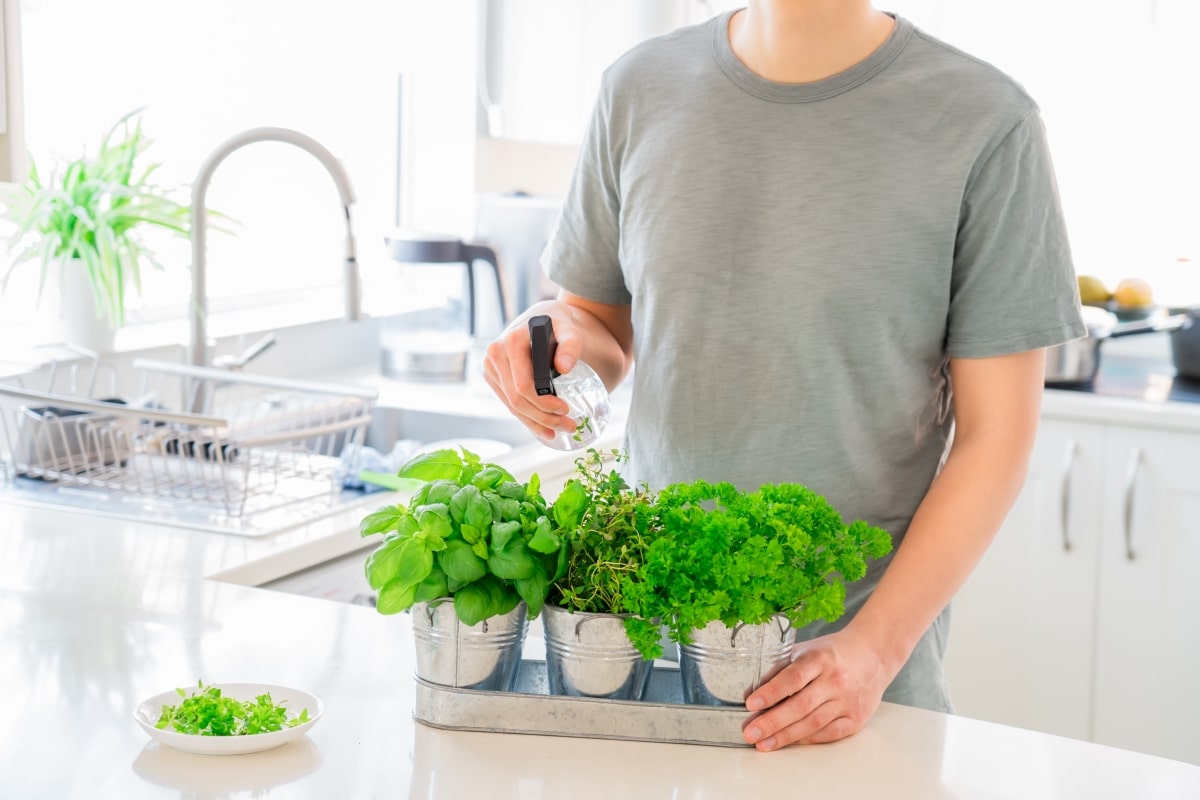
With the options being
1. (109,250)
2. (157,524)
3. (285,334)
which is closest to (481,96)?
(285,334)

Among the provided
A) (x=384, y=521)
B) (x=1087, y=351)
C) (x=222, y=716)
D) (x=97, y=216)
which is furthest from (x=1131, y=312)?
(x=222, y=716)

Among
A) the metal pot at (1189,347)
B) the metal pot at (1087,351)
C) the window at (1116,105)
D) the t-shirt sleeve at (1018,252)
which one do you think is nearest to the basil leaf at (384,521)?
the t-shirt sleeve at (1018,252)

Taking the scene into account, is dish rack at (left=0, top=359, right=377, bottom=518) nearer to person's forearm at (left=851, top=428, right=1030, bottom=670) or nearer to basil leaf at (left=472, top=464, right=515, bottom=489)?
basil leaf at (left=472, top=464, right=515, bottom=489)

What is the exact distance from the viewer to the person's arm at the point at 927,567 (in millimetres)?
965

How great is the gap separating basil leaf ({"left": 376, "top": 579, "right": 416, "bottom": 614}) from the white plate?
0.34 ft

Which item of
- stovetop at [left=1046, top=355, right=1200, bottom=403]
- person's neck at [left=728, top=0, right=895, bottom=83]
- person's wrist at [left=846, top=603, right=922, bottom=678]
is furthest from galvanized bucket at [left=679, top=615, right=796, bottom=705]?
stovetop at [left=1046, top=355, right=1200, bottom=403]

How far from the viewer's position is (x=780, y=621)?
950 mm

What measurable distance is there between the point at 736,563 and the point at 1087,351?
75.8 inches

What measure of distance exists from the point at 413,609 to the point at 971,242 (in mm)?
606

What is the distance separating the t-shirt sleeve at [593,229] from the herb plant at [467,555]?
0.47 meters

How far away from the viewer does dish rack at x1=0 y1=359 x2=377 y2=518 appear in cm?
168

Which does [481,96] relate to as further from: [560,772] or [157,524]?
[560,772]

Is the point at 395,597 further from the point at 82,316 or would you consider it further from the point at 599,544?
the point at 82,316

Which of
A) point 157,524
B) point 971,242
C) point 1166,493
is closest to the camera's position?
point 971,242
